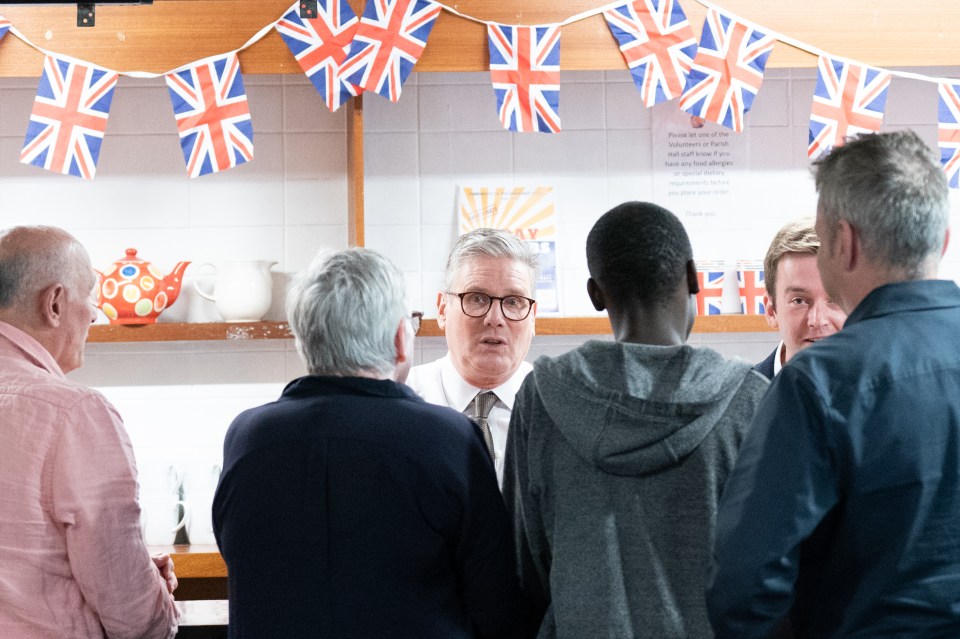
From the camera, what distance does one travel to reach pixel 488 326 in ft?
8.23

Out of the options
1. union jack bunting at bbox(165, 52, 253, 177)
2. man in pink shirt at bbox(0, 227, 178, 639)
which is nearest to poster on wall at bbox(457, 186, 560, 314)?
union jack bunting at bbox(165, 52, 253, 177)

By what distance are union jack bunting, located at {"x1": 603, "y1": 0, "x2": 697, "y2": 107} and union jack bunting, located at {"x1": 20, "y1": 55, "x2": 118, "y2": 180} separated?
1.62 metres

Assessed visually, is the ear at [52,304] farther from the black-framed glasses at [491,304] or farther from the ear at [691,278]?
the ear at [691,278]

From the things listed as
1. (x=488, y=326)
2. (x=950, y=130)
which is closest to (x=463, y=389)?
(x=488, y=326)

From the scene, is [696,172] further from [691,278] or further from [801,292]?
[691,278]

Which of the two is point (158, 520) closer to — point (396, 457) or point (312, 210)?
point (312, 210)

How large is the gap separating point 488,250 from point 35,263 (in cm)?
104

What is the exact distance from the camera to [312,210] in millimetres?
3754

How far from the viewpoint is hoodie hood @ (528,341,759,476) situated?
4.45ft

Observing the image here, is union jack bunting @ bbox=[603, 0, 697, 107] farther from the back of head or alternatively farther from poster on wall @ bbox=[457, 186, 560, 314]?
the back of head

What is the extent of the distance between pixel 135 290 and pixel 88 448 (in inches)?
67.7

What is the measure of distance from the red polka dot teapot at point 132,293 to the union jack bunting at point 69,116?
0.39 metres

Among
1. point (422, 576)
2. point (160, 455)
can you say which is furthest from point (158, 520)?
point (422, 576)

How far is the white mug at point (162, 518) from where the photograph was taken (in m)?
3.24
